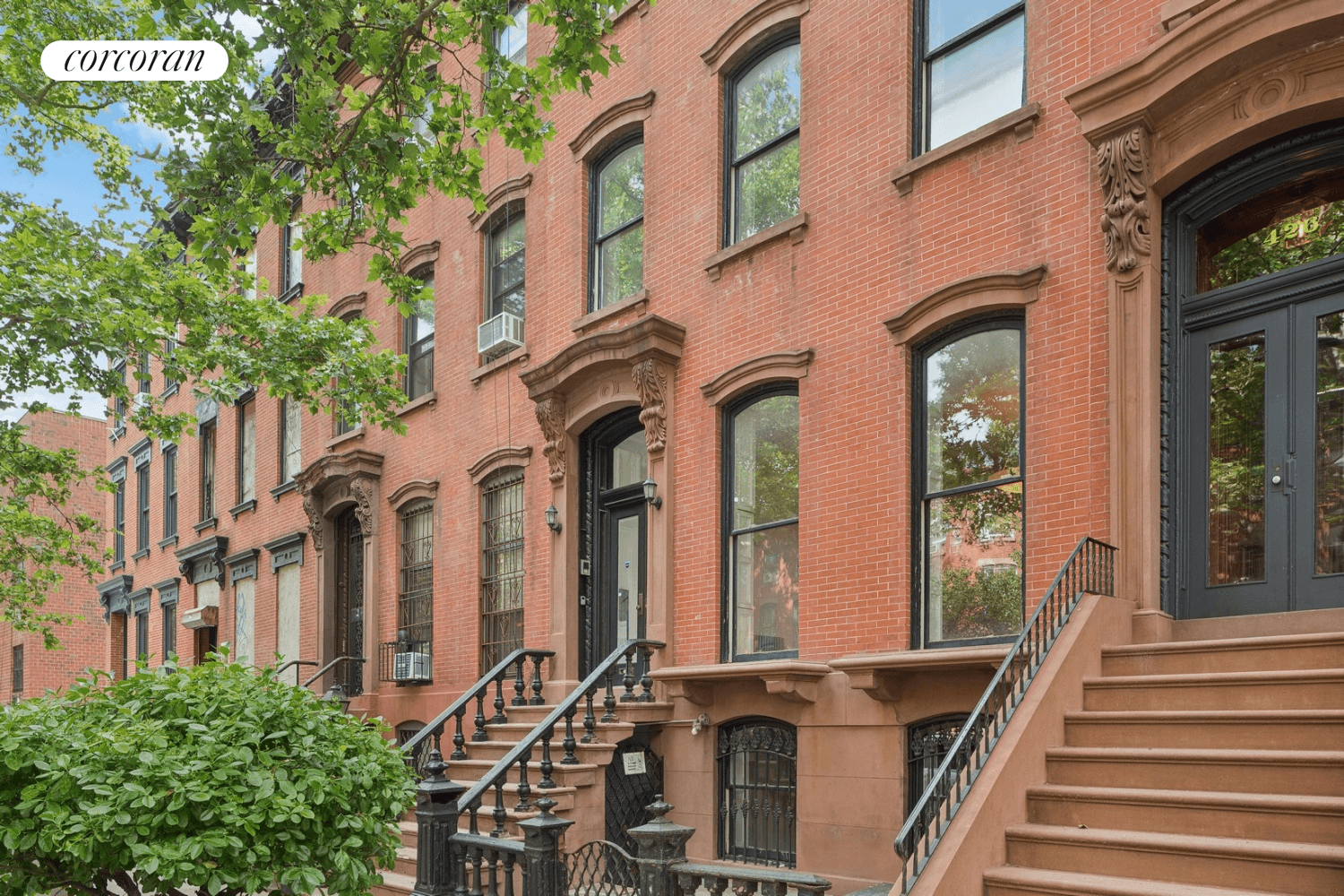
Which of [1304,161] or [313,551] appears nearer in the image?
[1304,161]

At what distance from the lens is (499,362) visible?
14.5 meters

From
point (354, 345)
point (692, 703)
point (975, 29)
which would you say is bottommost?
point (692, 703)

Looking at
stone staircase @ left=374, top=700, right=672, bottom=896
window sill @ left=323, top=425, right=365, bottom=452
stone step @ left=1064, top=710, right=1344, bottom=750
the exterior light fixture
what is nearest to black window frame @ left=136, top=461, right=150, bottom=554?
window sill @ left=323, top=425, right=365, bottom=452

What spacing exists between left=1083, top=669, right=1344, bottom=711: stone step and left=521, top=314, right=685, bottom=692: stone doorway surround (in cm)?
541

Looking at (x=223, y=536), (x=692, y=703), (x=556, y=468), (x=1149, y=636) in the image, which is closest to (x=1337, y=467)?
(x=1149, y=636)

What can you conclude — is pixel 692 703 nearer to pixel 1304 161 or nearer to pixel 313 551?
pixel 1304 161

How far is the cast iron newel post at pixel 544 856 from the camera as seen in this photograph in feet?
24.2

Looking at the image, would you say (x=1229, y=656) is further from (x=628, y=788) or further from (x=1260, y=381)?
(x=628, y=788)

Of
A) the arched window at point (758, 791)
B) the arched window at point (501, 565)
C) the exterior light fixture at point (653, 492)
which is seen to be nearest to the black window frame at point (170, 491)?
the arched window at point (501, 565)

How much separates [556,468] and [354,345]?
10.8ft

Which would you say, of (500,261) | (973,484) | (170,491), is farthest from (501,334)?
(170,491)

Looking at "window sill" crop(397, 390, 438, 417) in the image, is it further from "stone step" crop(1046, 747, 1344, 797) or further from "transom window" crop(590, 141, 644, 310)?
"stone step" crop(1046, 747, 1344, 797)

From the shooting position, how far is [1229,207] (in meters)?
8.01

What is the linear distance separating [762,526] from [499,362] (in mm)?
4985
